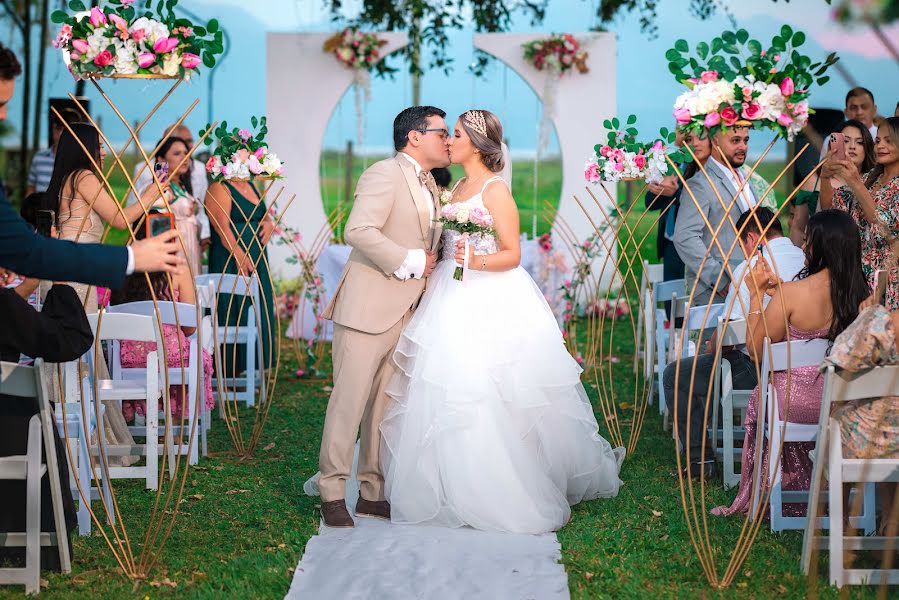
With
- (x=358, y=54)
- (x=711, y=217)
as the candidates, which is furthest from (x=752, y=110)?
(x=358, y=54)

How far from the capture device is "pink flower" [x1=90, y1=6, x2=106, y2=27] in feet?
10.3

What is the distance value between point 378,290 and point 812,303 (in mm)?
1758

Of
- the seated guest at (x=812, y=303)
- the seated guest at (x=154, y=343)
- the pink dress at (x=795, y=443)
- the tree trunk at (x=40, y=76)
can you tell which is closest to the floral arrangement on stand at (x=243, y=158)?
the seated guest at (x=154, y=343)

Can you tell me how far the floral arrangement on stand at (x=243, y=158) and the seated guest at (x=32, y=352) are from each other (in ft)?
6.51

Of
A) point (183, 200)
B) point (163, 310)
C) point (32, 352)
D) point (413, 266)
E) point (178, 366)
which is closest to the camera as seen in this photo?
point (32, 352)

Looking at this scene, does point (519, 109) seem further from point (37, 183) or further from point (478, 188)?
point (478, 188)

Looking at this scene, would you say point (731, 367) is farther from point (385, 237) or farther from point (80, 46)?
point (80, 46)

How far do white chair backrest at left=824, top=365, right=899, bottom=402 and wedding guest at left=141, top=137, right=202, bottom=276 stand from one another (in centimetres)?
472

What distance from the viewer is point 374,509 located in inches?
172

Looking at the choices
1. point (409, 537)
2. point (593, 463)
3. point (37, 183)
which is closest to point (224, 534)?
point (409, 537)

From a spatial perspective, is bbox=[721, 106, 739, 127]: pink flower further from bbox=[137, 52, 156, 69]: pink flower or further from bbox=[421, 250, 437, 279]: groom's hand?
bbox=[137, 52, 156, 69]: pink flower

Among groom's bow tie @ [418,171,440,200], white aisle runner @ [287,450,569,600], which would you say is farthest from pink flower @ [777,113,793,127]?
white aisle runner @ [287,450,569,600]

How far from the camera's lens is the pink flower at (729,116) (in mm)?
3221

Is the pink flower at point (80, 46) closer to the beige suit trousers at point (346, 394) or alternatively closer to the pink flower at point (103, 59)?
the pink flower at point (103, 59)
